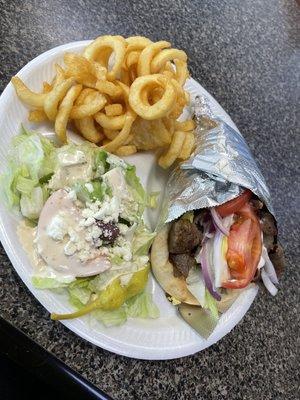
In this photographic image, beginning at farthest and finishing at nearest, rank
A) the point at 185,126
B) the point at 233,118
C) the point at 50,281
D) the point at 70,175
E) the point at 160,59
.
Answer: the point at 233,118, the point at 185,126, the point at 160,59, the point at 70,175, the point at 50,281

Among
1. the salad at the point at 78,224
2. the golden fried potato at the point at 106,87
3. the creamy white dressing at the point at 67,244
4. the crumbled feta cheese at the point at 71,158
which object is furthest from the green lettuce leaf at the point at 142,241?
the golden fried potato at the point at 106,87

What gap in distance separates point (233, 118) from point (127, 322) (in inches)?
35.0

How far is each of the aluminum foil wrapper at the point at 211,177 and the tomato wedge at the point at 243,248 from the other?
2.5 inches

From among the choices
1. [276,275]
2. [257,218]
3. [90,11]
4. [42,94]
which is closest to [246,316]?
[276,275]

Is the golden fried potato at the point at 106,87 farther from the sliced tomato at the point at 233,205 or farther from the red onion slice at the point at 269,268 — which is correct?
the red onion slice at the point at 269,268

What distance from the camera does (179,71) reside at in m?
1.31

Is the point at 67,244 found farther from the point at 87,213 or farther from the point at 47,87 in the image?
the point at 47,87

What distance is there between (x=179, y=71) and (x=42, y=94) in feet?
1.25

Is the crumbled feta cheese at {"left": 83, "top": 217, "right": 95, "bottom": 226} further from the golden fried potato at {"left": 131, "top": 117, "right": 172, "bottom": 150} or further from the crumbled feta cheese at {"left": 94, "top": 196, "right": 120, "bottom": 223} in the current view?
the golden fried potato at {"left": 131, "top": 117, "right": 172, "bottom": 150}

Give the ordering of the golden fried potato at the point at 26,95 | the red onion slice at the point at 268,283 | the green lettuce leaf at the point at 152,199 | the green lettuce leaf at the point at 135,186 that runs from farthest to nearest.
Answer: the red onion slice at the point at 268,283 → the green lettuce leaf at the point at 152,199 → the green lettuce leaf at the point at 135,186 → the golden fried potato at the point at 26,95

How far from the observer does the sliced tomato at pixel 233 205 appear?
129cm

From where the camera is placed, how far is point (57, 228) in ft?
3.34

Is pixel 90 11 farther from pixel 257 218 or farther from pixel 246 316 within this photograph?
pixel 246 316

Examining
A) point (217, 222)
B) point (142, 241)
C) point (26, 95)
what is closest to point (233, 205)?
point (217, 222)
